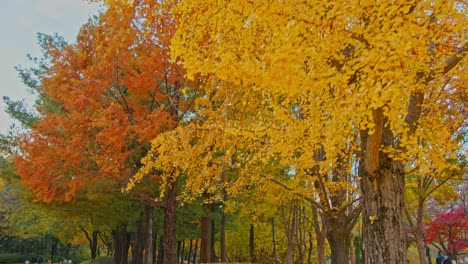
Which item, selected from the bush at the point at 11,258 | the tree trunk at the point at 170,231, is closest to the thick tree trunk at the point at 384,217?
the tree trunk at the point at 170,231

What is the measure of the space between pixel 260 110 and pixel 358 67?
4.53 metres

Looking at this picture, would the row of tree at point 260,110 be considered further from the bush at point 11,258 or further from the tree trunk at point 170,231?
the bush at point 11,258

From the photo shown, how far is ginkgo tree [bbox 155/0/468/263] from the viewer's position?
3.52 meters

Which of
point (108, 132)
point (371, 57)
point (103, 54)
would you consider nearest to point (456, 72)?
point (371, 57)

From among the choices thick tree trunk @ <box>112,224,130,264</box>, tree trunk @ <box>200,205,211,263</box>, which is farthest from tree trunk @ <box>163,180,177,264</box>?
thick tree trunk @ <box>112,224,130,264</box>

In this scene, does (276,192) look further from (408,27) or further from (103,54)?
(408,27)

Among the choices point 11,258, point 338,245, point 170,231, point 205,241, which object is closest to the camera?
point 338,245

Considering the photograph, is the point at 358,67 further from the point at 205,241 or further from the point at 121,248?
the point at 121,248

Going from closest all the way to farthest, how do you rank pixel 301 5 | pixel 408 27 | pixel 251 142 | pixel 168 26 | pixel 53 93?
pixel 408 27 < pixel 301 5 < pixel 251 142 < pixel 168 26 < pixel 53 93

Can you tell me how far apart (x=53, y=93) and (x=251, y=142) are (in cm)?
631

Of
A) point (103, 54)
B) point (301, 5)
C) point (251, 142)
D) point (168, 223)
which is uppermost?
point (103, 54)

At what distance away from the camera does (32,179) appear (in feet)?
33.5

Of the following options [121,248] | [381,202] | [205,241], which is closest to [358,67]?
[381,202]

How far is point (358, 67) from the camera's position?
3551 mm
